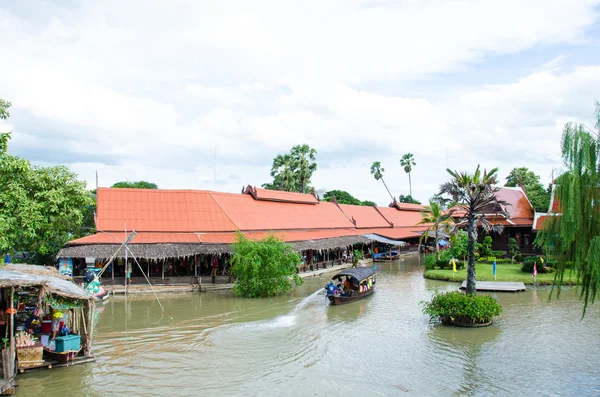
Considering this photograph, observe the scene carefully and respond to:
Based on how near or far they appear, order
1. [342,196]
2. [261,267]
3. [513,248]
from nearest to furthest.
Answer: [261,267], [513,248], [342,196]

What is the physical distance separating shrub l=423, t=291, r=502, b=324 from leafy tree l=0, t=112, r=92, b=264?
20.5 m

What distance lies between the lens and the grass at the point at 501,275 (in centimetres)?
2947

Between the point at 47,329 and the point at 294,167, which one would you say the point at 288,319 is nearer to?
the point at 47,329

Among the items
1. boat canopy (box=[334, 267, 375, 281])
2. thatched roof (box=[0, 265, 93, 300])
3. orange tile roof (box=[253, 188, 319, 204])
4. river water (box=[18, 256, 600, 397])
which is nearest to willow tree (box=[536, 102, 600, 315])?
river water (box=[18, 256, 600, 397])

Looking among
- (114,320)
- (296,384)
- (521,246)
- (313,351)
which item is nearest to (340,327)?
(313,351)

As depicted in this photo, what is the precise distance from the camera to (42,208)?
1100 inches

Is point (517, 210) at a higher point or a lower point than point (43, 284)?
higher

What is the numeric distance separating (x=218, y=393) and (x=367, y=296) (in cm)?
1521

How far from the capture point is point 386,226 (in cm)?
5978

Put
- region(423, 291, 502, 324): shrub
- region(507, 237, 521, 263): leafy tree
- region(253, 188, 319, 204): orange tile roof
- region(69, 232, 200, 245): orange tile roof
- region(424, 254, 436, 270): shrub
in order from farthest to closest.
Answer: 1. region(253, 188, 319, 204): orange tile roof
2. region(507, 237, 521, 263): leafy tree
3. region(424, 254, 436, 270): shrub
4. region(69, 232, 200, 245): orange tile roof
5. region(423, 291, 502, 324): shrub

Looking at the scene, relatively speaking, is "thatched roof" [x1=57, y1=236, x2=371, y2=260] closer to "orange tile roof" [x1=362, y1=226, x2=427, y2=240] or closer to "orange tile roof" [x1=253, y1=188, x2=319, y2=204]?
"orange tile roof" [x1=253, y1=188, x2=319, y2=204]

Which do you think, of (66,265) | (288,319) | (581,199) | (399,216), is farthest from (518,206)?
(66,265)

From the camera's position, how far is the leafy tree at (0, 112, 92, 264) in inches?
1001

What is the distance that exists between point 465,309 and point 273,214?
987 inches
